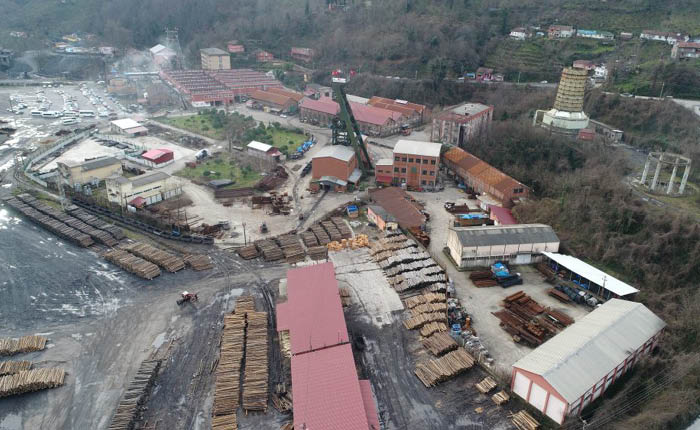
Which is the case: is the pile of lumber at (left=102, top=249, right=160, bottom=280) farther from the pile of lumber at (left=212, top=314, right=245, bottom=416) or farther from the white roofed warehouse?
the white roofed warehouse

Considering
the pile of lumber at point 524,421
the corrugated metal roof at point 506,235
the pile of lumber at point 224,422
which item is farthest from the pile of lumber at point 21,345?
the corrugated metal roof at point 506,235

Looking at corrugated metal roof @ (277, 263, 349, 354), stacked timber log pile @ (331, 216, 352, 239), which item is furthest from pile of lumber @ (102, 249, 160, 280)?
stacked timber log pile @ (331, 216, 352, 239)

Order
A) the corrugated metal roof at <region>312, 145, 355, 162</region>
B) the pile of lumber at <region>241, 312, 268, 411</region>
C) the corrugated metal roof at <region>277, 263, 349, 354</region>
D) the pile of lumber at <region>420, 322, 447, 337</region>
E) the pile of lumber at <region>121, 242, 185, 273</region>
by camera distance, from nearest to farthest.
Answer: the pile of lumber at <region>241, 312, 268, 411</region> < the corrugated metal roof at <region>277, 263, 349, 354</region> < the pile of lumber at <region>420, 322, 447, 337</region> < the pile of lumber at <region>121, 242, 185, 273</region> < the corrugated metal roof at <region>312, 145, 355, 162</region>

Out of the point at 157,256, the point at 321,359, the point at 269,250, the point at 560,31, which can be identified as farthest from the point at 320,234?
the point at 560,31

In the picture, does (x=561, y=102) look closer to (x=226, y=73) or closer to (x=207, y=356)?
(x=207, y=356)

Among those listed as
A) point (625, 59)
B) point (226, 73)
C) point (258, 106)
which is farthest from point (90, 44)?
point (625, 59)

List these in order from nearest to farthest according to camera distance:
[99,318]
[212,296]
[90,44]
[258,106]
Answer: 1. [99,318]
2. [212,296]
3. [258,106]
4. [90,44]

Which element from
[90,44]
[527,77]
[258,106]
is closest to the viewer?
[527,77]
